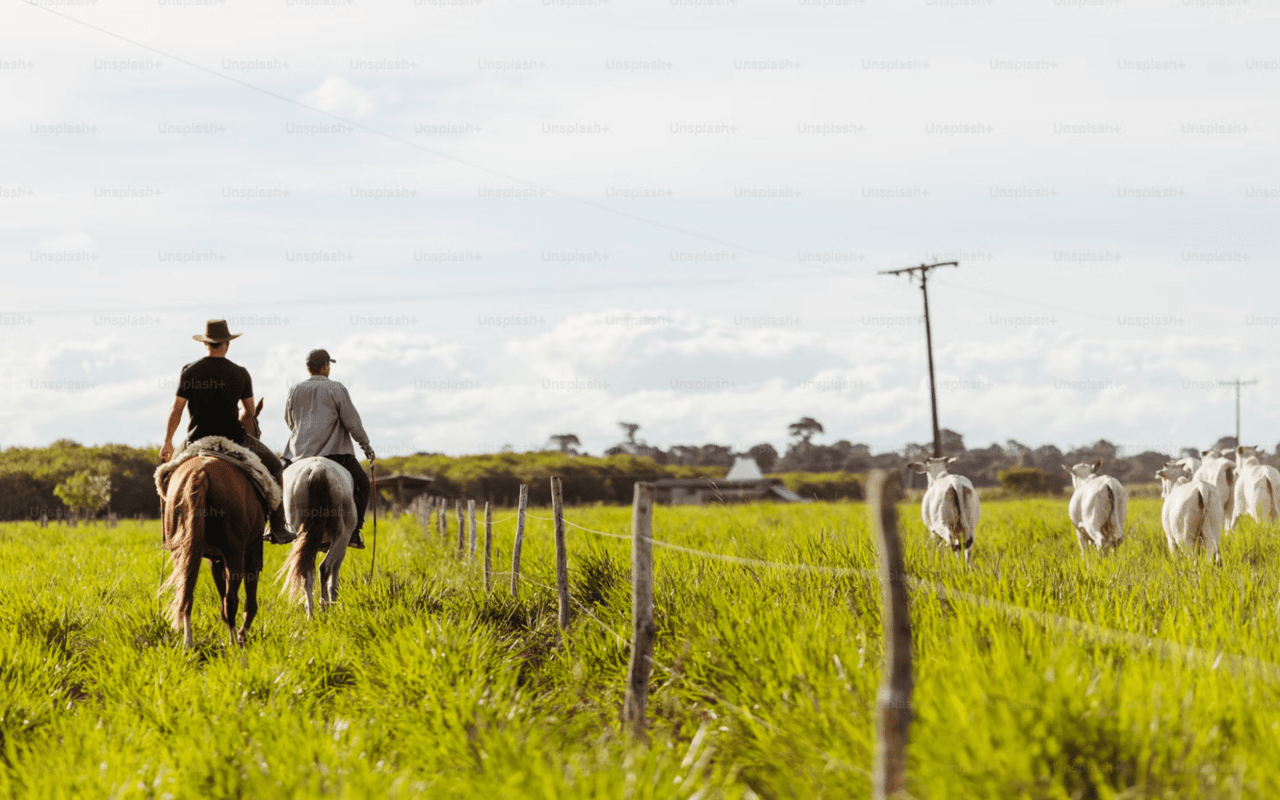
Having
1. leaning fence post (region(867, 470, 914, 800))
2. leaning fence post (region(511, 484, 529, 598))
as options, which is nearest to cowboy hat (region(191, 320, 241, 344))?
leaning fence post (region(511, 484, 529, 598))

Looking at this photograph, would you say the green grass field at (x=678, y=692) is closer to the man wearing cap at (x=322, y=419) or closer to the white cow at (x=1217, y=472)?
the man wearing cap at (x=322, y=419)

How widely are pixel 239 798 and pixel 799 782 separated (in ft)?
8.22

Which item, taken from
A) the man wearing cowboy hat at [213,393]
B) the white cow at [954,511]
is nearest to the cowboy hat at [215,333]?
the man wearing cowboy hat at [213,393]

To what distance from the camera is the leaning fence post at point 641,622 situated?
17.2ft

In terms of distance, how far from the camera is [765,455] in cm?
10812

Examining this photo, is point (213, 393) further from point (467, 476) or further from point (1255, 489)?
point (467, 476)

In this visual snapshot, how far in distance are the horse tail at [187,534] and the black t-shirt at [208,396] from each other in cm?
55

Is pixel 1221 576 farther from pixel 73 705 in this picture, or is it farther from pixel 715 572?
pixel 73 705

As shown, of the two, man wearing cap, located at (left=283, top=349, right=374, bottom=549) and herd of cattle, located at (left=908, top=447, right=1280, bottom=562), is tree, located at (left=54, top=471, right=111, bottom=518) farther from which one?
herd of cattle, located at (left=908, top=447, right=1280, bottom=562)

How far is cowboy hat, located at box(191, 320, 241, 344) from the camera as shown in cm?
899

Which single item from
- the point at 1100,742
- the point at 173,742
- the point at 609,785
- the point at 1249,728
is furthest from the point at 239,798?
the point at 1249,728

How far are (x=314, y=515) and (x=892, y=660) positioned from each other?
7722 millimetres

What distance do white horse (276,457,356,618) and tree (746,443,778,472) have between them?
3687 inches

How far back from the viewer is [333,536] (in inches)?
406
